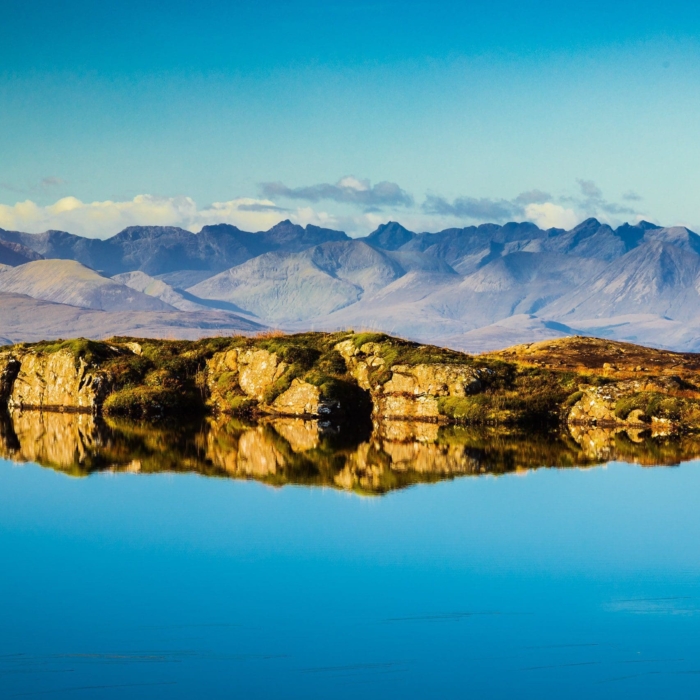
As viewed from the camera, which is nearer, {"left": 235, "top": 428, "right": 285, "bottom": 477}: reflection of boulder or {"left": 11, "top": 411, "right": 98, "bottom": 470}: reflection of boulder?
{"left": 235, "top": 428, "right": 285, "bottom": 477}: reflection of boulder

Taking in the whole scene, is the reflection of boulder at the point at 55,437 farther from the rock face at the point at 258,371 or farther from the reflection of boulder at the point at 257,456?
the rock face at the point at 258,371

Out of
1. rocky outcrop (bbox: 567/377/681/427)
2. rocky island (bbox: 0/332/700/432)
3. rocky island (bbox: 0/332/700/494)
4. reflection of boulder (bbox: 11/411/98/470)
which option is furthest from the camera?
rocky island (bbox: 0/332/700/432)

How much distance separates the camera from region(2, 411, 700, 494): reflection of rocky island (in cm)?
3212

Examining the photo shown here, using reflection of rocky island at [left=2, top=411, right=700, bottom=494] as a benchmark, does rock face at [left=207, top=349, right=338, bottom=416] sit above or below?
above

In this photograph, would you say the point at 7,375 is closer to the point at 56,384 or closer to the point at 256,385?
the point at 56,384

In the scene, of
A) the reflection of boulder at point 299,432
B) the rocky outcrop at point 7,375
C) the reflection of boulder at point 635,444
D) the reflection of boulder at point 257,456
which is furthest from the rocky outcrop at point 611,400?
the rocky outcrop at point 7,375

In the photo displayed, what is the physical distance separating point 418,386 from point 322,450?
12105 millimetres

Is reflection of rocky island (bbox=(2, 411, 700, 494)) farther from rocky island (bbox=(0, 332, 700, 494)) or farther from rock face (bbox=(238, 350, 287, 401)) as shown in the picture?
rock face (bbox=(238, 350, 287, 401))

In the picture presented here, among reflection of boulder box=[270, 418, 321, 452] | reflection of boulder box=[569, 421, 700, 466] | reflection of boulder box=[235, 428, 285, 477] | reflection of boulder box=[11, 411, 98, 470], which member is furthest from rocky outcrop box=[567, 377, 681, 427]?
reflection of boulder box=[11, 411, 98, 470]

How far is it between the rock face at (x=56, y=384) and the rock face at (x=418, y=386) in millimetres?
12608

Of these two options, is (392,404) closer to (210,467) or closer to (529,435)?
(529,435)

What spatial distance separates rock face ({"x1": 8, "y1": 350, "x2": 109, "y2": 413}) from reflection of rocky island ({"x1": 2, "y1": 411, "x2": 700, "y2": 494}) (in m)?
5.09

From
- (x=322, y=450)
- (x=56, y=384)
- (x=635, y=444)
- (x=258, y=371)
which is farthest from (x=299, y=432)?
(x=56, y=384)

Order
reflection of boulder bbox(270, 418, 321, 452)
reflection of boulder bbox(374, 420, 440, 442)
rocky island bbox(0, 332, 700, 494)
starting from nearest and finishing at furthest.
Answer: rocky island bbox(0, 332, 700, 494) → reflection of boulder bbox(270, 418, 321, 452) → reflection of boulder bbox(374, 420, 440, 442)
